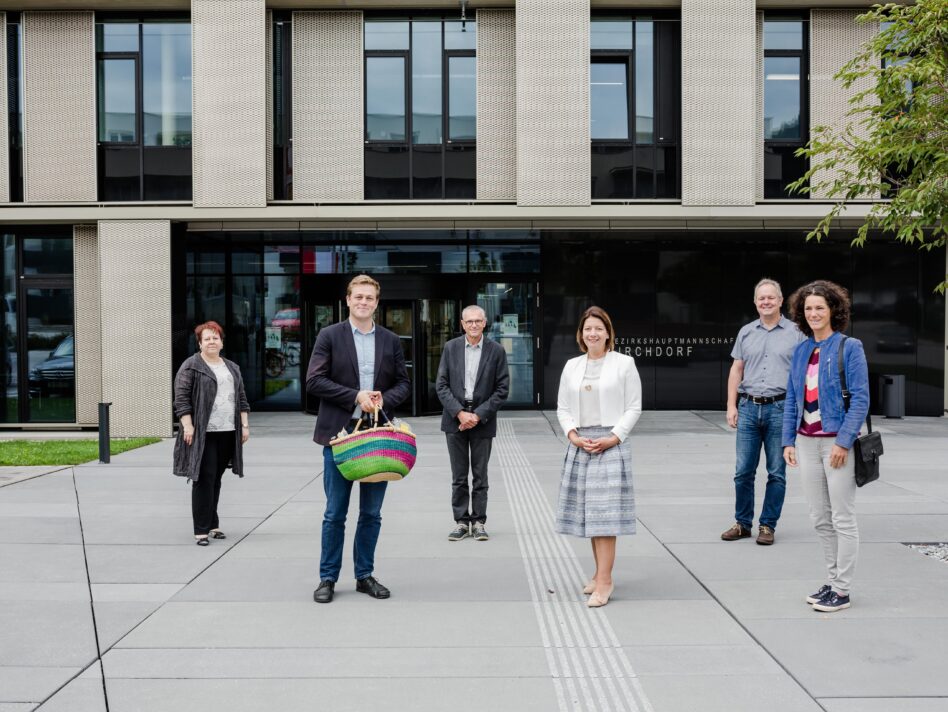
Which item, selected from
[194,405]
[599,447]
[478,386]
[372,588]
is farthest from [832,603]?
[194,405]

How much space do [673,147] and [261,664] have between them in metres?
15.0

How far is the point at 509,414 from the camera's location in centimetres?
1886

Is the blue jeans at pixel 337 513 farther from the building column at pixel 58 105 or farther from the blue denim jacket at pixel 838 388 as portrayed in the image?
the building column at pixel 58 105

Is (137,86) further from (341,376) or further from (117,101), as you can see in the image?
(341,376)

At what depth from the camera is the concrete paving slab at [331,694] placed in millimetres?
4227

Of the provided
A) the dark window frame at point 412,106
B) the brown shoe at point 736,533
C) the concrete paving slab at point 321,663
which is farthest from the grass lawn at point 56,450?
the brown shoe at point 736,533

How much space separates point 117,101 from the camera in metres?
17.3

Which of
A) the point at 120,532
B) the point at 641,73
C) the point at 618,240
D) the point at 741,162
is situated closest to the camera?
the point at 120,532

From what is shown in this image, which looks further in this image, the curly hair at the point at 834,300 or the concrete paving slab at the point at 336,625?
the curly hair at the point at 834,300

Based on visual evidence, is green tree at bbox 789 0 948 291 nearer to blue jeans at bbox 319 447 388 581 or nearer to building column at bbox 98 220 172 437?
blue jeans at bbox 319 447 388 581

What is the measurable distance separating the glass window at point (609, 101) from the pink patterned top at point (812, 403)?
12615 mm

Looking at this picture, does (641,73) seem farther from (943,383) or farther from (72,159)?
(72,159)

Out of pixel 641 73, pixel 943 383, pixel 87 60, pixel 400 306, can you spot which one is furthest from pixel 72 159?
A: pixel 943 383

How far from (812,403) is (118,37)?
15686mm
